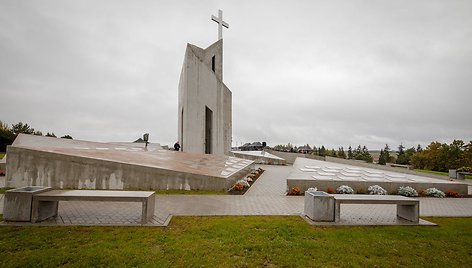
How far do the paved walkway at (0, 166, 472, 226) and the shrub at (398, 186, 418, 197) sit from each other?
2.97ft

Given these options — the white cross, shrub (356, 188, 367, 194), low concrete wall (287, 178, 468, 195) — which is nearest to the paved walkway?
low concrete wall (287, 178, 468, 195)

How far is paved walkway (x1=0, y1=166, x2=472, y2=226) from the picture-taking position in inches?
236

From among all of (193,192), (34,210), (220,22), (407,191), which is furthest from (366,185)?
(220,22)

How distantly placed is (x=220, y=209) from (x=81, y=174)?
242 inches

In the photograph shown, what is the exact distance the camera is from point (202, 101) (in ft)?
82.7

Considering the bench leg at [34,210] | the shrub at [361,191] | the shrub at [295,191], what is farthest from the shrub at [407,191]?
the bench leg at [34,210]

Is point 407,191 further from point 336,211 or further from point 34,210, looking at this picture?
point 34,210

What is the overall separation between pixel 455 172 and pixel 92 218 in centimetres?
2373

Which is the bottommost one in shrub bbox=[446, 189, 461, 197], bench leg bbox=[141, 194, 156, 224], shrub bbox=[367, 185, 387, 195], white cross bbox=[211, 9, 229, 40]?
shrub bbox=[446, 189, 461, 197]

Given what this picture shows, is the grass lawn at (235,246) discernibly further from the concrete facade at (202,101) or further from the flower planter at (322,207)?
the concrete facade at (202,101)

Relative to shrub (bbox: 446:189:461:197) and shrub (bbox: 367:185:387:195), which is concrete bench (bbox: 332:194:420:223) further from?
shrub (bbox: 446:189:461:197)

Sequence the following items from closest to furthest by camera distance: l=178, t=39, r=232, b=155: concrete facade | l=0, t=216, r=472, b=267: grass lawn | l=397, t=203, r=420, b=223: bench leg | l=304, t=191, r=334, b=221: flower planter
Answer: l=0, t=216, r=472, b=267: grass lawn → l=304, t=191, r=334, b=221: flower planter → l=397, t=203, r=420, b=223: bench leg → l=178, t=39, r=232, b=155: concrete facade

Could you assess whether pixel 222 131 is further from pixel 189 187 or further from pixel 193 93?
pixel 189 187

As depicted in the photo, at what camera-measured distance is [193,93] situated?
23.8 m
